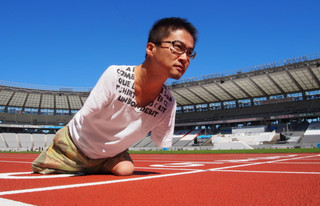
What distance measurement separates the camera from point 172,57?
2721mm

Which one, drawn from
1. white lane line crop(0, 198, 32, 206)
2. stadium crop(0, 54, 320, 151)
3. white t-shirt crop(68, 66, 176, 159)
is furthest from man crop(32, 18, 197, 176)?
stadium crop(0, 54, 320, 151)

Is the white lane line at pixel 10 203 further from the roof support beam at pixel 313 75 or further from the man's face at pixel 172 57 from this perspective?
the roof support beam at pixel 313 75

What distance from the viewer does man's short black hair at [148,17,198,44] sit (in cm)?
281

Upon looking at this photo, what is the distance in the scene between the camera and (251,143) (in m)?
35.9

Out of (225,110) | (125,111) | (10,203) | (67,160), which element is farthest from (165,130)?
(225,110)

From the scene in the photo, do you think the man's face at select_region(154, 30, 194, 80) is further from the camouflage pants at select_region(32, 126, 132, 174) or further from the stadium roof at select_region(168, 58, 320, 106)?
the stadium roof at select_region(168, 58, 320, 106)

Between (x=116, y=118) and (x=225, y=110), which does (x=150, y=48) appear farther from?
(x=225, y=110)

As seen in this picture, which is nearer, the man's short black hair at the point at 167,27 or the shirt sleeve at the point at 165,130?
the man's short black hair at the point at 167,27

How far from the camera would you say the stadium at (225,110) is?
3612cm

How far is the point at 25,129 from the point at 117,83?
60853 mm

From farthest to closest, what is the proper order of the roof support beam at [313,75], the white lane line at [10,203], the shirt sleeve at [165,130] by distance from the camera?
the roof support beam at [313,75] → the shirt sleeve at [165,130] → the white lane line at [10,203]

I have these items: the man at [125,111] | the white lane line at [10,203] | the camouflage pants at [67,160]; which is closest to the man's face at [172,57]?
the man at [125,111]

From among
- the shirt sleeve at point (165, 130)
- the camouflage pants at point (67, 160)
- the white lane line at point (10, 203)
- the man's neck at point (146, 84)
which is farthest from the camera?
Result: the camouflage pants at point (67, 160)

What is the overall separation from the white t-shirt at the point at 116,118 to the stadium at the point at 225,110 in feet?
99.5
